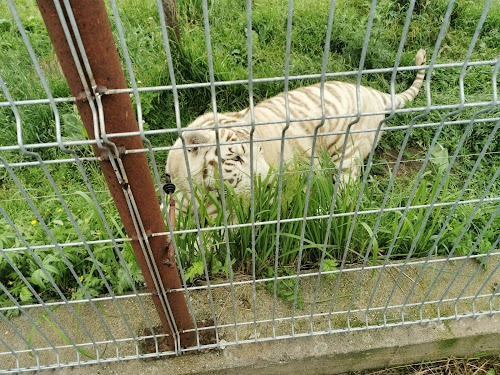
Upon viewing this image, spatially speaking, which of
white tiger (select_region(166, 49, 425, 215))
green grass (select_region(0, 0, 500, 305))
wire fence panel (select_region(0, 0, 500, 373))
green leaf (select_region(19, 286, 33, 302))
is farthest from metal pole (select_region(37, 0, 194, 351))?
white tiger (select_region(166, 49, 425, 215))

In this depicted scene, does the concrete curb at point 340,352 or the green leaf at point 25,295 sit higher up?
the green leaf at point 25,295

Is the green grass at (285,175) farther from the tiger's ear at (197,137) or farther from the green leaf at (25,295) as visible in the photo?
the tiger's ear at (197,137)

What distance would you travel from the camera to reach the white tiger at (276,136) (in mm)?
2385

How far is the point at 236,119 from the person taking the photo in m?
2.60

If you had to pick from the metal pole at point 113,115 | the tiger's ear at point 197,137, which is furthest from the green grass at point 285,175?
the tiger's ear at point 197,137

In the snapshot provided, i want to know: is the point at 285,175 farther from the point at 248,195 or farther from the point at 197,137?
the point at 197,137

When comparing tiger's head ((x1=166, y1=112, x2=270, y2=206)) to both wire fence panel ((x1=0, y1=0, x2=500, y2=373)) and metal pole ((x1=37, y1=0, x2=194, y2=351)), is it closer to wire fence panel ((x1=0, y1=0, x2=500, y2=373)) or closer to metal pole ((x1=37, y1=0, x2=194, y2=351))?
wire fence panel ((x1=0, y1=0, x2=500, y2=373))

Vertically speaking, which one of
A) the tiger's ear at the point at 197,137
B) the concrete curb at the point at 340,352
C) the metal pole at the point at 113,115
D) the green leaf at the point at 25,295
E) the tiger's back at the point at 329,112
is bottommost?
the concrete curb at the point at 340,352

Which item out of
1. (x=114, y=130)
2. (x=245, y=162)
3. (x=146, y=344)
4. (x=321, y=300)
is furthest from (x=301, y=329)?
(x=114, y=130)

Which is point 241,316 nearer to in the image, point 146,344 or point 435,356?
point 146,344

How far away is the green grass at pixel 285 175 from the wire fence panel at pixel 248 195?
13mm

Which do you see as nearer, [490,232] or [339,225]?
[339,225]

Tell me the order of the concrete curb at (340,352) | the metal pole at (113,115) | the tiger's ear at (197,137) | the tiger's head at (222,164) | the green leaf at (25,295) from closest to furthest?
1. the metal pole at (113,115)
2. the concrete curb at (340,352)
3. the green leaf at (25,295)
4. the tiger's ear at (197,137)
5. the tiger's head at (222,164)

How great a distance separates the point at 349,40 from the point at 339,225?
200 centimetres
